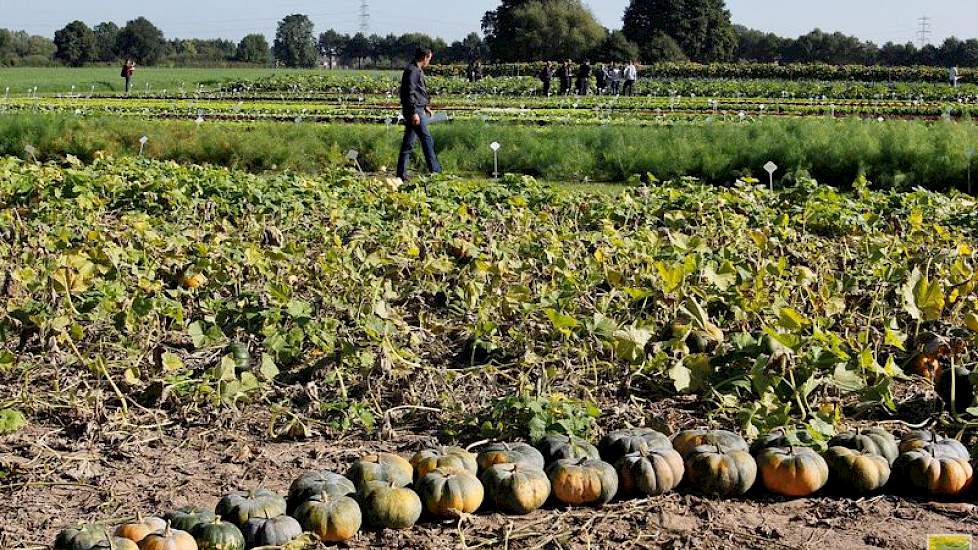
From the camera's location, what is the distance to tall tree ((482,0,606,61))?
264 ft

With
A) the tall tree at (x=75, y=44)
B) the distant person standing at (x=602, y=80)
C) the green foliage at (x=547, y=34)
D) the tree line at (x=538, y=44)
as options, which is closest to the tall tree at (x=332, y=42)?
the tree line at (x=538, y=44)

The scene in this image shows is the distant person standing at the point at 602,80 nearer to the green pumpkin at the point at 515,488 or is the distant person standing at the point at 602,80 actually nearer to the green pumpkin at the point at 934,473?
the green pumpkin at the point at 934,473

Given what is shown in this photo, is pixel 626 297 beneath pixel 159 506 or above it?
above

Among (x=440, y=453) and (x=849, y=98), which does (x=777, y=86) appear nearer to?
(x=849, y=98)

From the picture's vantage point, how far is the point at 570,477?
389 cm

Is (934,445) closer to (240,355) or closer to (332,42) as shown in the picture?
(240,355)

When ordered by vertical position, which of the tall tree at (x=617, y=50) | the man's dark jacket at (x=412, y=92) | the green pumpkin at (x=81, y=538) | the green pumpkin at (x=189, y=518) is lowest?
the green pumpkin at (x=189, y=518)

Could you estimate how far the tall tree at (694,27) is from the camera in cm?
7906

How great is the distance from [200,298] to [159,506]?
8.71 feet

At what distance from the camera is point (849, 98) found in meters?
36.2

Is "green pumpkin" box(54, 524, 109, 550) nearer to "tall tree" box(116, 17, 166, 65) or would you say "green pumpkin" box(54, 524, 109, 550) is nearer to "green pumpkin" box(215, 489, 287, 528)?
"green pumpkin" box(215, 489, 287, 528)

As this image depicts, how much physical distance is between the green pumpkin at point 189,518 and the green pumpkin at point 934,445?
2358 mm

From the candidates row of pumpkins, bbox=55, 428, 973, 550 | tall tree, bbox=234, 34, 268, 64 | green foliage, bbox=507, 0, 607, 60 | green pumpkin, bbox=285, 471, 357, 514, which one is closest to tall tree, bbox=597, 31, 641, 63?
green foliage, bbox=507, 0, 607, 60

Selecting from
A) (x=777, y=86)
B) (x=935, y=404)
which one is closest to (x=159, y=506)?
(x=935, y=404)
